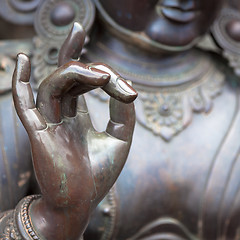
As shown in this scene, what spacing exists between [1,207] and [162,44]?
1.93 feet

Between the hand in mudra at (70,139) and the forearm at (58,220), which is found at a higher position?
the hand in mudra at (70,139)

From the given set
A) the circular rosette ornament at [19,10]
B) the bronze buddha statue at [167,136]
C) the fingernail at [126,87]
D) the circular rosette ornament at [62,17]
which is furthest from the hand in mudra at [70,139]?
the circular rosette ornament at [19,10]

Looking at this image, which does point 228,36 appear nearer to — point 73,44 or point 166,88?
point 166,88

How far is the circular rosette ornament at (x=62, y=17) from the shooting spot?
4.45 feet

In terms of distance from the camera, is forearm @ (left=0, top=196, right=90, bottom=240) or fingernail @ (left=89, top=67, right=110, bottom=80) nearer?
fingernail @ (left=89, top=67, right=110, bottom=80)

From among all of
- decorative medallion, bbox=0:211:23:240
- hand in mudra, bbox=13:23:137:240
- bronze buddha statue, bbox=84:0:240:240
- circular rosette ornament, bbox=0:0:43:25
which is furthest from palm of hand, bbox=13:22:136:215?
circular rosette ornament, bbox=0:0:43:25

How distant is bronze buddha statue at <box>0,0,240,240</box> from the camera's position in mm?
1288

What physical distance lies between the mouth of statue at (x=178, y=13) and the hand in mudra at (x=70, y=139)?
0.42 metres

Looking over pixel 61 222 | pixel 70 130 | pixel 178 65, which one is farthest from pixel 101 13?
pixel 61 222

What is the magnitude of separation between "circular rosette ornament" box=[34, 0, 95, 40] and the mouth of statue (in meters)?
0.20

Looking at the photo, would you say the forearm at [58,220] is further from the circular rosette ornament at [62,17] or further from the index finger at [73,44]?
the circular rosette ornament at [62,17]

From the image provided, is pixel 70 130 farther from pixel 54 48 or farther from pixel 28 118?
pixel 54 48

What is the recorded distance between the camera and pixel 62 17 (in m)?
1.37

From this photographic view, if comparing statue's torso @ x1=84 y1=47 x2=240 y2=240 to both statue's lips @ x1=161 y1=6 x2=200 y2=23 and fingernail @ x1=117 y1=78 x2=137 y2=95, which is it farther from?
fingernail @ x1=117 y1=78 x2=137 y2=95
